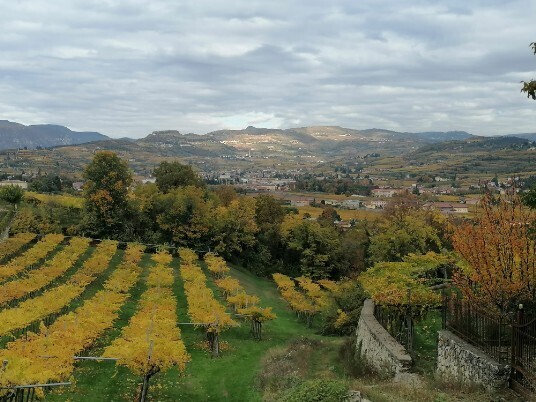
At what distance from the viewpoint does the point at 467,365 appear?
12.8 meters

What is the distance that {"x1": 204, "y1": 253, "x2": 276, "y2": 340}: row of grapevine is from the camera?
2739 centimetres

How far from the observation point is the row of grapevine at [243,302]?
2739 centimetres

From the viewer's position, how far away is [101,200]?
163ft

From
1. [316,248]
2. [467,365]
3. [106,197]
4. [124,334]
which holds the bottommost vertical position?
[316,248]

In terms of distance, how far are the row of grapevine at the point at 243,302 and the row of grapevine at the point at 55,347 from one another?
23.8 feet

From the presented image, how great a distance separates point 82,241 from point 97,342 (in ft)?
68.3

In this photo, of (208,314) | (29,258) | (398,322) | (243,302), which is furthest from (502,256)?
(29,258)

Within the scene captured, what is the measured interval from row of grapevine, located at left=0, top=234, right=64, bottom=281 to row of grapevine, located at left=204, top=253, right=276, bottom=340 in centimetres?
1311

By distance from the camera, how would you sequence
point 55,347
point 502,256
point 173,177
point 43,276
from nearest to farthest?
point 502,256 → point 55,347 → point 43,276 → point 173,177

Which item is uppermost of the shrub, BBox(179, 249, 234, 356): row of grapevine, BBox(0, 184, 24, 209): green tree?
BBox(0, 184, 24, 209): green tree

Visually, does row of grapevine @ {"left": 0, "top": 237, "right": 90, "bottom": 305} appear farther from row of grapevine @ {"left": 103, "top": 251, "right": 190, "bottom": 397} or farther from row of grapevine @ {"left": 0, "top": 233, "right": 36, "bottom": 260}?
row of grapevine @ {"left": 103, "top": 251, "right": 190, "bottom": 397}

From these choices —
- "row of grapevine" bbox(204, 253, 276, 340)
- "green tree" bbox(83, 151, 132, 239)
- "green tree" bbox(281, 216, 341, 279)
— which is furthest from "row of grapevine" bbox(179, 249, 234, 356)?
"green tree" bbox(83, 151, 132, 239)

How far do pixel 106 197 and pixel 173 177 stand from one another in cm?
1228

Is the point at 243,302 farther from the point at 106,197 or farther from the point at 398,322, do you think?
the point at 106,197
